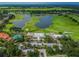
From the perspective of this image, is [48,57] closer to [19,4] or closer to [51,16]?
[51,16]

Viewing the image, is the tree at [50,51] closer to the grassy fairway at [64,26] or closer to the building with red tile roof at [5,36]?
the grassy fairway at [64,26]

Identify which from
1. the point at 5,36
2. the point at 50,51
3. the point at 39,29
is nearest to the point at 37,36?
the point at 39,29

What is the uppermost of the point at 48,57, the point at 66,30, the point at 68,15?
the point at 68,15

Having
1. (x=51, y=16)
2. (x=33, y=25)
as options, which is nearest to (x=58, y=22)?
(x=51, y=16)

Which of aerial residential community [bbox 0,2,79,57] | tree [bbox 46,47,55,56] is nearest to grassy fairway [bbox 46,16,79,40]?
aerial residential community [bbox 0,2,79,57]

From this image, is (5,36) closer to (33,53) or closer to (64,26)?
(33,53)

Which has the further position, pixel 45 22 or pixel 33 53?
pixel 45 22

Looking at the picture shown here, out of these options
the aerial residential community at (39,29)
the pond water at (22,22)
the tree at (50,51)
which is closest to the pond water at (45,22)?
the aerial residential community at (39,29)
